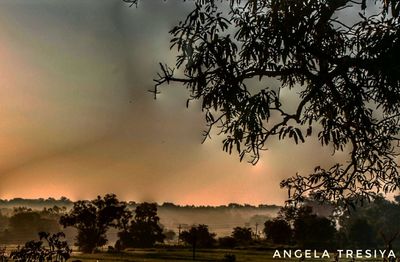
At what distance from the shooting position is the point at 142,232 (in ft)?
338

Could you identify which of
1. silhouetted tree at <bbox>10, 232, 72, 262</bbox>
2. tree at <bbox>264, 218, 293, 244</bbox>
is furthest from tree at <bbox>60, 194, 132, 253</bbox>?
silhouetted tree at <bbox>10, 232, 72, 262</bbox>

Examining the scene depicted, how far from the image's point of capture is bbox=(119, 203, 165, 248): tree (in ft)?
335

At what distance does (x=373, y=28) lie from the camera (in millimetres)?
7672

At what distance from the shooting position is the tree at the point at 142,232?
4026 inches

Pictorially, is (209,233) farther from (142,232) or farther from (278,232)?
(278,232)

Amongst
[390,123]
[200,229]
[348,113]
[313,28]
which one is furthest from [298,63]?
[200,229]

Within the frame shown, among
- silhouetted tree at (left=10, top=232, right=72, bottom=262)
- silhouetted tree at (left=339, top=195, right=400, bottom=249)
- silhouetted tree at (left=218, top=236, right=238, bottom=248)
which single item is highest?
silhouetted tree at (left=339, top=195, right=400, bottom=249)

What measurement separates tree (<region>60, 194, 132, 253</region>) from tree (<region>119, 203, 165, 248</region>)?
32.9ft

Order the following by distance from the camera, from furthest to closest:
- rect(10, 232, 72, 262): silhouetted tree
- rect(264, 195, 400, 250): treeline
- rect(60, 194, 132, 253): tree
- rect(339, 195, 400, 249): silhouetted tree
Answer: rect(339, 195, 400, 249): silhouetted tree → rect(60, 194, 132, 253): tree → rect(264, 195, 400, 250): treeline → rect(10, 232, 72, 262): silhouetted tree

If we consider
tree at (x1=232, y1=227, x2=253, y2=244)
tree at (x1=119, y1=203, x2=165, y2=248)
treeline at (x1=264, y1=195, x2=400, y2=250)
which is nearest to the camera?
treeline at (x1=264, y1=195, x2=400, y2=250)

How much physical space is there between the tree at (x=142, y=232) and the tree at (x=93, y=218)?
32.9ft

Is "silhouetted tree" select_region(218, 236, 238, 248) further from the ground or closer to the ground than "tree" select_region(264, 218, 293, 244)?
closer to the ground

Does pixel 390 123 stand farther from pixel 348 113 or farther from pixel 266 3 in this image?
pixel 266 3

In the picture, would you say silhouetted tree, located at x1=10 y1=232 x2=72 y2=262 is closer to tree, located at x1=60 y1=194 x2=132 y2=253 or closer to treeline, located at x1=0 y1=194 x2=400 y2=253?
treeline, located at x1=0 y1=194 x2=400 y2=253
